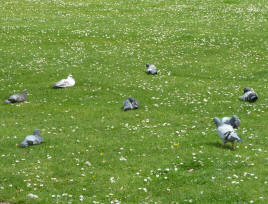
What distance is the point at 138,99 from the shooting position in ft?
85.6

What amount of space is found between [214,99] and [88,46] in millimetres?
16897

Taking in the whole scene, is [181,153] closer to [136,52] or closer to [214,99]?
[214,99]

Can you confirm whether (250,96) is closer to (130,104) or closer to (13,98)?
(130,104)

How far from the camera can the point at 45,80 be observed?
99.8 feet

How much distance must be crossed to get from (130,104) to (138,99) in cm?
217

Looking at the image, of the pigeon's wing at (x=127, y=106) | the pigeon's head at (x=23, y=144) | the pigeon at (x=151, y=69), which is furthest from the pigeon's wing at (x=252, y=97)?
the pigeon's head at (x=23, y=144)

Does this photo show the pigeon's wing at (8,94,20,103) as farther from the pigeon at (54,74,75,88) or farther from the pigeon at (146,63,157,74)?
the pigeon at (146,63,157,74)

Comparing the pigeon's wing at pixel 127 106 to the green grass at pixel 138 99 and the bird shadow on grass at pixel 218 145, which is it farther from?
the bird shadow on grass at pixel 218 145

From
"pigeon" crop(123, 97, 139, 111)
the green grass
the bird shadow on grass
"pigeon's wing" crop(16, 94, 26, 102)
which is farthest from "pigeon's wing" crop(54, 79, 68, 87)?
the bird shadow on grass

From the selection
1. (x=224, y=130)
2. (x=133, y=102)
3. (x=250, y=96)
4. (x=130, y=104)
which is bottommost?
(x=224, y=130)

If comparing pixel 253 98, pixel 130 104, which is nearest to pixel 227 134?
pixel 130 104

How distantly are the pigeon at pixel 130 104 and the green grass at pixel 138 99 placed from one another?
0.36 m

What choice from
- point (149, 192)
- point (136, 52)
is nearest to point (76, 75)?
point (136, 52)

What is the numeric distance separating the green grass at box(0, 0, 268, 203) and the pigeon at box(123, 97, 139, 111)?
362 millimetres
